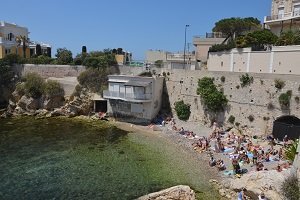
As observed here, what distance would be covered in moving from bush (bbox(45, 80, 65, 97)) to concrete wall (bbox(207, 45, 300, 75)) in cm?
1918

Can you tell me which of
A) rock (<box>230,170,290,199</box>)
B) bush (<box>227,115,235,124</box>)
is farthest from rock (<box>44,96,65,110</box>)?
rock (<box>230,170,290,199</box>)

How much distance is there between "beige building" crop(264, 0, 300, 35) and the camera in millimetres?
35875

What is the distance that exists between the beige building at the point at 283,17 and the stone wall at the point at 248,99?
34.5ft

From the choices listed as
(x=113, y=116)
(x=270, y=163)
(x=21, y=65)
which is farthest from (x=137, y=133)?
(x=21, y=65)

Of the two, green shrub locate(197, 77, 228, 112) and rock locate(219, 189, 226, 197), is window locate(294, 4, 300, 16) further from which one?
rock locate(219, 189, 226, 197)

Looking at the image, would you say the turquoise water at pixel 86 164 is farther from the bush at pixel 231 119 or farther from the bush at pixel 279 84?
the bush at pixel 279 84

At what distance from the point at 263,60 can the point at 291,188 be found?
17546 mm

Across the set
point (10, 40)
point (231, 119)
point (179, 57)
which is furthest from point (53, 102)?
point (231, 119)

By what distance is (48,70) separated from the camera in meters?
45.3

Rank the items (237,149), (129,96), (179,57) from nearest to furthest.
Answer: (237,149)
(129,96)
(179,57)

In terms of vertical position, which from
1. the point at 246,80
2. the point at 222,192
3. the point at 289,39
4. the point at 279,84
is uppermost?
the point at 289,39

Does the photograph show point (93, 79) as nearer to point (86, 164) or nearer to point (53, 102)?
point (53, 102)

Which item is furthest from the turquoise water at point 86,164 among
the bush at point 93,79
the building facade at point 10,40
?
the building facade at point 10,40

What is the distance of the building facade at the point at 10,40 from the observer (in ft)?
158
